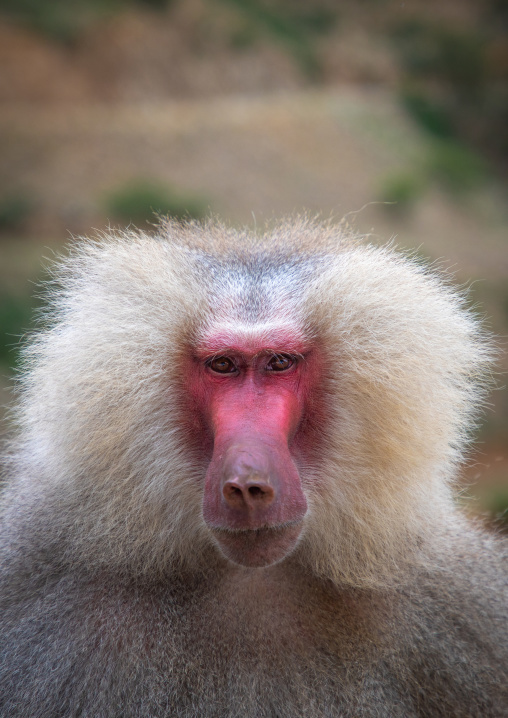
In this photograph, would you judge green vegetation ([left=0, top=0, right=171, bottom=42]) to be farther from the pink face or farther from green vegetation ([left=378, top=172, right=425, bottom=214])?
the pink face

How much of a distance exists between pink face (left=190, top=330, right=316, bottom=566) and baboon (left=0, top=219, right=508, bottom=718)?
0.03 feet

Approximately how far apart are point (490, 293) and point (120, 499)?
9251 millimetres

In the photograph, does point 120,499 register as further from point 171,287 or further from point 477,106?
point 477,106

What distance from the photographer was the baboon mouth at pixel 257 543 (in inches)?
95.3

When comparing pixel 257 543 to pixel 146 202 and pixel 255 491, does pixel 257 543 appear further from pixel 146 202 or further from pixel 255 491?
pixel 146 202

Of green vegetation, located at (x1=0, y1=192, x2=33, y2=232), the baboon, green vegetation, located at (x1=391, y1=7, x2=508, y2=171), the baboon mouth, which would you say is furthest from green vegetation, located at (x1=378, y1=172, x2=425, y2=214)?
the baboon mouth

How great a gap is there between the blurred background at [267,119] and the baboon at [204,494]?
7233 mm

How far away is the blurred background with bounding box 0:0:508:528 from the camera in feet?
35.3

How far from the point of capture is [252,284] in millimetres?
2832

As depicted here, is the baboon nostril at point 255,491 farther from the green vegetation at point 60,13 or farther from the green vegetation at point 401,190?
the green vegetation at point 60,13

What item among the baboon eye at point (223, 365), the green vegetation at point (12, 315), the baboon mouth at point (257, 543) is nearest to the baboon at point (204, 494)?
the baboon eye at point (223, 365)

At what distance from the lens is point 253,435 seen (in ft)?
7.75

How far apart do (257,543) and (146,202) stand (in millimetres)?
8401

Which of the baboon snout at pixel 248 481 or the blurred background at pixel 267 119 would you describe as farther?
the blurred background at pixel 267 119
